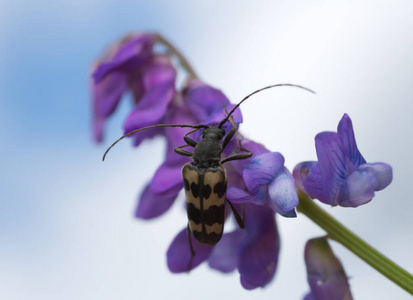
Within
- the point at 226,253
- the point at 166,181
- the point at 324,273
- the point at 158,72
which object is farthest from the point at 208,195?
the point at 158,72

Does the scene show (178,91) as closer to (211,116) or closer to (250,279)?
(211,116)

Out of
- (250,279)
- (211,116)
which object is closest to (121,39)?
(211,116)

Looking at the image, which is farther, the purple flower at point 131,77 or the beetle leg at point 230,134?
the purple flower at point 131,77

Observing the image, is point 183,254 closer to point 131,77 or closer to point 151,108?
point 151,108

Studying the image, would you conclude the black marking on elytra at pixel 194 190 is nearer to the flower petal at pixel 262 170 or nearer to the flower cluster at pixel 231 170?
the flower cluster at pixel 231 170

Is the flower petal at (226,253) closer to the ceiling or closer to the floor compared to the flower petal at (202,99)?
closer to the floor

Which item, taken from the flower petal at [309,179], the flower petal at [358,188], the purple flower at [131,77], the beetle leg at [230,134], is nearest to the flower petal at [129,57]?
the purple flower at [131,77]
